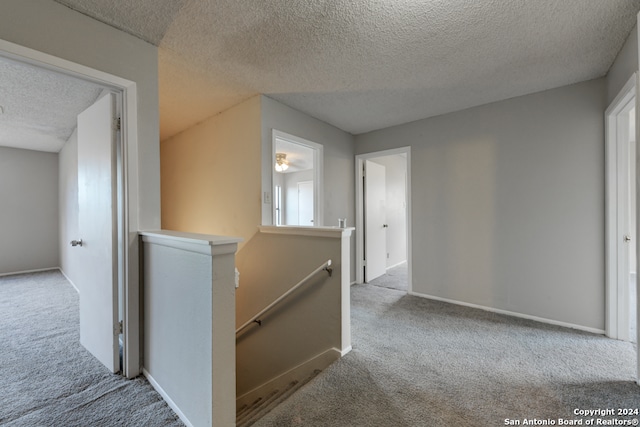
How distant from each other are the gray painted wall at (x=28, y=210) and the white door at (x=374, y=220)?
18.7ft

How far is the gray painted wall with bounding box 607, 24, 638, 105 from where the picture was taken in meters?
Answer: 1.74

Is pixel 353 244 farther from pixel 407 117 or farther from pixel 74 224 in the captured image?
pixel 74 224

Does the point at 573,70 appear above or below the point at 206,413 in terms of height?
above

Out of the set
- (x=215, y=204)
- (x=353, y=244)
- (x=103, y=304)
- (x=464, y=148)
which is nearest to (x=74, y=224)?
(x=215, y=204)

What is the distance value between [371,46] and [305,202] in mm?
5392

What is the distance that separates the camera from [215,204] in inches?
132

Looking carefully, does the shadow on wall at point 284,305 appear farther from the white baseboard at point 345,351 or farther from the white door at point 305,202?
the white door at point 305,202

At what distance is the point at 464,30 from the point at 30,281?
6191 millimetres

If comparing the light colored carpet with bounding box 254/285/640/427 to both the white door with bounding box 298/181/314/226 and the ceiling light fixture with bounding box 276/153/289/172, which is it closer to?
the ceiling light fixture with bounding box 276/153/289/172

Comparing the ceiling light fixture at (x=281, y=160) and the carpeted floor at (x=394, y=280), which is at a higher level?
the ceiling light fixture at (x=281, y=160)

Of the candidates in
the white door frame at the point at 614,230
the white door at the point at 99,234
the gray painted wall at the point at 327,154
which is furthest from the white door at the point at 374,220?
the white door at the point at 99,234

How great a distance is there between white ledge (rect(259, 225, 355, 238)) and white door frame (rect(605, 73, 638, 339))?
2.25m

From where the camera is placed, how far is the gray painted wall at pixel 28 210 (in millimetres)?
4428

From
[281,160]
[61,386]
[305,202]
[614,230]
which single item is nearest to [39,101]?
[61,386]
